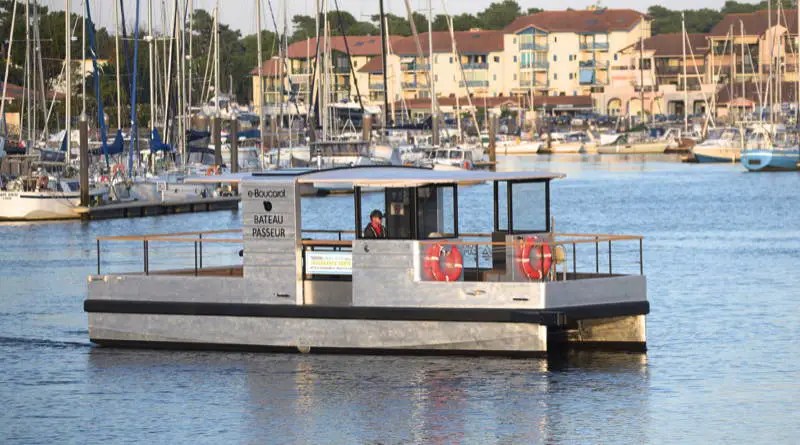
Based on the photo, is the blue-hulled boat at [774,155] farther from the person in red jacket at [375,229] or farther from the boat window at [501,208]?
the person in red jacket at [375,229]

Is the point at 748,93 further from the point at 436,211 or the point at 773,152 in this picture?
the point at 436,211

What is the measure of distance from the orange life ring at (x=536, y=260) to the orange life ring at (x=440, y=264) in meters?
0.93

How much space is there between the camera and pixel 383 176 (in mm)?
24719

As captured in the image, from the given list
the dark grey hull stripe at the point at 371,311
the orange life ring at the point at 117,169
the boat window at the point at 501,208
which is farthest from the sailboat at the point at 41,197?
the boat window at the point at 501,208

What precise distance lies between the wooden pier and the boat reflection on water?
37.3 m

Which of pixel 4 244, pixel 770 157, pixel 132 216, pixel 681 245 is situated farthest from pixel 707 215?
pixel 770 157

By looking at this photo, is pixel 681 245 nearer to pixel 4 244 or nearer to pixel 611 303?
pixel 4 244

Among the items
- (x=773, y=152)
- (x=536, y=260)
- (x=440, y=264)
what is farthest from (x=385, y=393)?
(x=773, y=152)

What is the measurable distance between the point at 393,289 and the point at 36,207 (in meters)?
40.5

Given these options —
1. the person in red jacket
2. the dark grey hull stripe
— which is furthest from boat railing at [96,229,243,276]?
the person in red jacket

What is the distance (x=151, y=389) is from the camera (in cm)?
2362

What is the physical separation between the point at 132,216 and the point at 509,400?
4519 cm

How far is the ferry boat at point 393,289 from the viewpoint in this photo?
23.8m

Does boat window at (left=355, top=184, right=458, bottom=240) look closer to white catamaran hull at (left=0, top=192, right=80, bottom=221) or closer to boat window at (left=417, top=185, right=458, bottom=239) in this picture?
boat window at (left=417, top=185, right=458, bottom=239)
